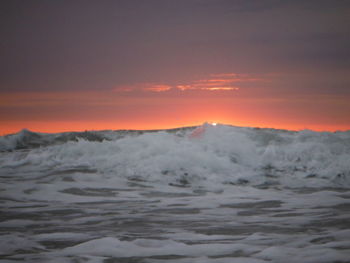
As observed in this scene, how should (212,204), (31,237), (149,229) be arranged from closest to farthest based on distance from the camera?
(31,237)
(149,229)
(212,204)

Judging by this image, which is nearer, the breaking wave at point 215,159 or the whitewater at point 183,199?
the whitewater at point 183,199

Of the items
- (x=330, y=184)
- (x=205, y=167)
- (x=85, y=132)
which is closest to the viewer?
(x=330, y=184)

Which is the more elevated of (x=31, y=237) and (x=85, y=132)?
(x=85, y=132)

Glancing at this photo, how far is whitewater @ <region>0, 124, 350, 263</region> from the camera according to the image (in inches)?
198

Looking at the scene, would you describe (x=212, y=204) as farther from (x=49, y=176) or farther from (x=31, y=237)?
(x=49, y=176)

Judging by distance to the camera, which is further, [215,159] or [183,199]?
[215,159]

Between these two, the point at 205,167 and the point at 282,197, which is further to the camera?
the point at 205,167

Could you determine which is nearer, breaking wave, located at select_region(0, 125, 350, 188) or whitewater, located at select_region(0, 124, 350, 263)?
whitewater, located at select_region(0, 124, 350, 263)

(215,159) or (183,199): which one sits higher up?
(215,159)

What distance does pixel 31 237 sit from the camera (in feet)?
18.7

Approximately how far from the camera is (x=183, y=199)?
9.26 metres

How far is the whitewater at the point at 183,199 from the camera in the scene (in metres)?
5.04

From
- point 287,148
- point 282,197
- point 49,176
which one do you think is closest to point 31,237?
point 282,197

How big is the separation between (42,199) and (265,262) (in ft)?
19.2
